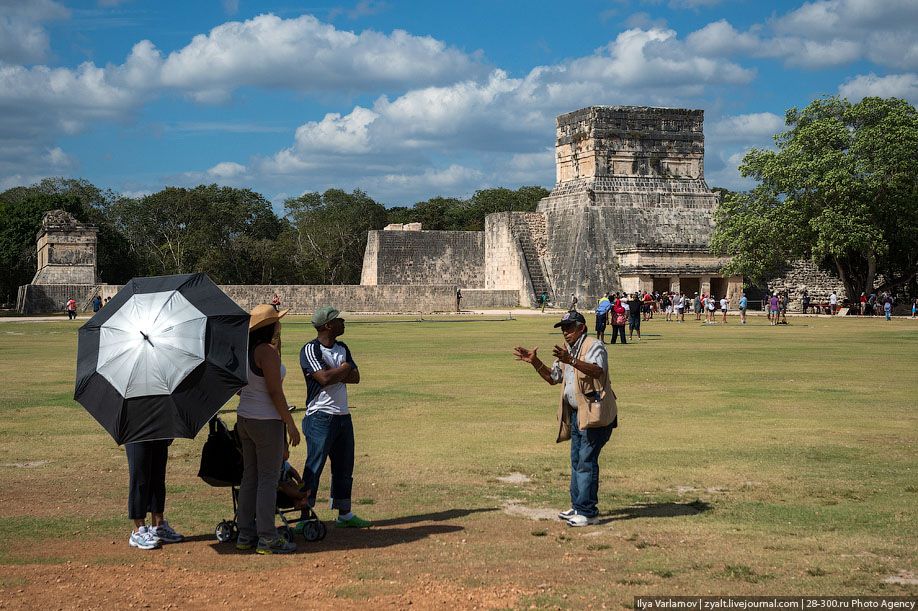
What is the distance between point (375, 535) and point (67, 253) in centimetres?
4264

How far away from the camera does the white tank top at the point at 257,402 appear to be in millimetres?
5457

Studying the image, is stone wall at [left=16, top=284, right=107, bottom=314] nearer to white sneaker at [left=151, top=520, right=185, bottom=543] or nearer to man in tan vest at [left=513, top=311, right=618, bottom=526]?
white sneaker at [left=151, top=520, right=185, bottom=543]

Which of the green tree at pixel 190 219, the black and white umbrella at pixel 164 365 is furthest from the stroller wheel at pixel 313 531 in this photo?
the green tree at pixel 190 219

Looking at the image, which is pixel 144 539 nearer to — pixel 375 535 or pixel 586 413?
pixel 375 535

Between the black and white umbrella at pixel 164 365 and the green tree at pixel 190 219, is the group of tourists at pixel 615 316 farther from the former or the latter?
the green tree at pixel 190 219

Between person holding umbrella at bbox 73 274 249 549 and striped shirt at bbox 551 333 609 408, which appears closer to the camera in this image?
person holding umbrella at bbox 73 274 249 549

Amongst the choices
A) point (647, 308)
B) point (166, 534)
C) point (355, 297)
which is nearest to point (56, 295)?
point (355, 297)

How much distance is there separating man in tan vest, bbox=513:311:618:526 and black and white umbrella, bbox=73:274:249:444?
1926 millimetres

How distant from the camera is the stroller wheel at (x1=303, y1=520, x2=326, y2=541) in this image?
5805 mm

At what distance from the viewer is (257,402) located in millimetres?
5477

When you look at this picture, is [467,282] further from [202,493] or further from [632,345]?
[202,493]

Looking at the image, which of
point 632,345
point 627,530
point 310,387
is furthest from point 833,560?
point 632,345

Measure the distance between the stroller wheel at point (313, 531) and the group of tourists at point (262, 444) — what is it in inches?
5.2

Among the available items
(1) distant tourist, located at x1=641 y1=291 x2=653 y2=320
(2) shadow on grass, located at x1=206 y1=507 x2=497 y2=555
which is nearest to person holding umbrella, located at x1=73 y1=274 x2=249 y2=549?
(2) shadow on grass, located at x1=206 y1=507 x2=497 y2=555
